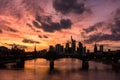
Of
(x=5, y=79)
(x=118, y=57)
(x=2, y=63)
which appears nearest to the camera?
(x=5, y=79)

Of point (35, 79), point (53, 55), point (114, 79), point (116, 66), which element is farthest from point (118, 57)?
point (35, 79)

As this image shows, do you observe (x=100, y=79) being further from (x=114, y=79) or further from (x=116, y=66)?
(x=116, y=66)

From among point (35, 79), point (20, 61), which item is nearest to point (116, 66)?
point (20, 61)

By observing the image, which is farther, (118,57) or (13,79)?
(118,57)

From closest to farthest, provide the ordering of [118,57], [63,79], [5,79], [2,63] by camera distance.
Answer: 1. [5,79]
2. [63,79]
3. [2,63]
4. [118,57]

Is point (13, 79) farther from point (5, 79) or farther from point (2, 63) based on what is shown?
point (2, 63)

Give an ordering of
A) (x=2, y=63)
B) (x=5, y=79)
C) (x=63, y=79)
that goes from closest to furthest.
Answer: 1. (x=5, y=79)
2. (x=63, y=79)
3. (x=2, y=63)

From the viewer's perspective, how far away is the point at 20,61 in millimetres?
192500

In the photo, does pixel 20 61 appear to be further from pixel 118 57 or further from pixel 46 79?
pixel 46 79

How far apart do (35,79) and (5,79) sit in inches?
411

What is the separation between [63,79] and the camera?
11550 cm

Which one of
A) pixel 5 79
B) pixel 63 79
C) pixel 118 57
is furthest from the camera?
pixel 118 57

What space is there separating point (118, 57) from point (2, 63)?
69.3 m

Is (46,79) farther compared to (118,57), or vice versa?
(118,57)
